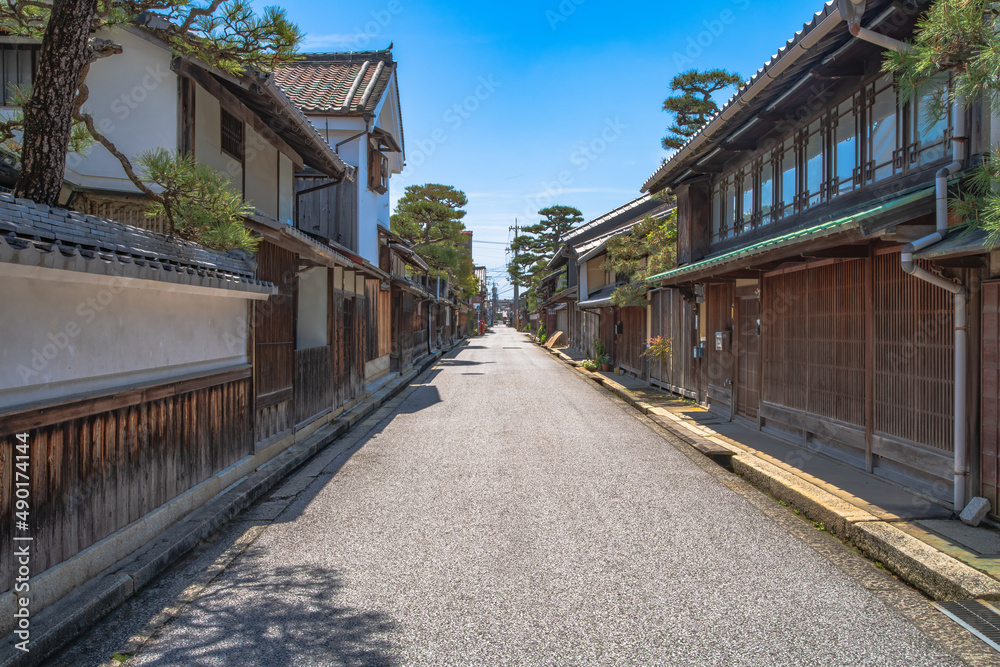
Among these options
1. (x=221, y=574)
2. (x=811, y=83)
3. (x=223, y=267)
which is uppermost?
(x=811, y=83)

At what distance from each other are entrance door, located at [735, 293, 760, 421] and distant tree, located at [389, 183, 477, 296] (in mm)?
23480

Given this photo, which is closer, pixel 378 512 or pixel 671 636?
pixel 671 636

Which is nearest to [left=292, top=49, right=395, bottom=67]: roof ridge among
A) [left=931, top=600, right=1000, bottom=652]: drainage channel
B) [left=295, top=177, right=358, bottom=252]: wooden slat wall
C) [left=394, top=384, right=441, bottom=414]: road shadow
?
[left=295, top=177, right=358, bottom=252]: wooden slat wall

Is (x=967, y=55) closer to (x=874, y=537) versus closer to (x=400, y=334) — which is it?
(x=874, y=537)

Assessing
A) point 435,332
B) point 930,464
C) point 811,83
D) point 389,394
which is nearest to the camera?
point 930,464

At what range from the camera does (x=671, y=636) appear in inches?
147

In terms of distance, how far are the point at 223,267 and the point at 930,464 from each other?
318 inches

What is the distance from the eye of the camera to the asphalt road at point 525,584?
3.60 metres

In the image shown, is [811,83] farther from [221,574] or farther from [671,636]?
[221,574]

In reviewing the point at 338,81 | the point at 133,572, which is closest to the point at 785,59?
the point at 133,572

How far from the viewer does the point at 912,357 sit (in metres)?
6.44

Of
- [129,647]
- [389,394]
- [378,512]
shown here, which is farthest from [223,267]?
Answer: [389,394]

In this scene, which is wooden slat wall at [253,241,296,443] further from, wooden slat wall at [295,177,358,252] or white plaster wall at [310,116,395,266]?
white plaster wall at [310,116,395,266]

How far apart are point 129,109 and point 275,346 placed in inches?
149
